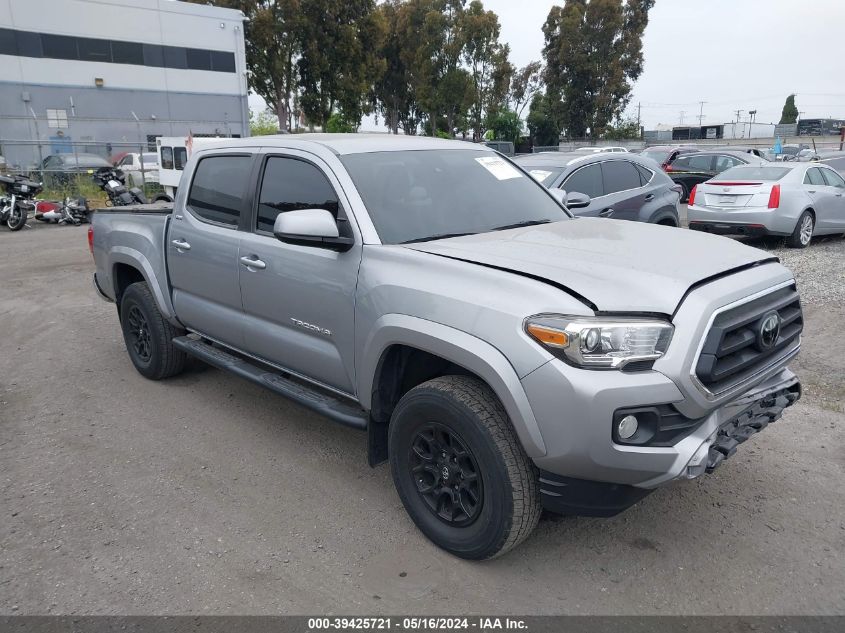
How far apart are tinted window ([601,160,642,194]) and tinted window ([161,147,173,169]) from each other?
1527 cm

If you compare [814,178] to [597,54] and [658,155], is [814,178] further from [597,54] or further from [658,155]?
[597,54]

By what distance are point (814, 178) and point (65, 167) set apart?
19.8 m

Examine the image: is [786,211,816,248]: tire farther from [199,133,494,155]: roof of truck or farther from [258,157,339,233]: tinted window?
[258,157,339,233]: tinted window

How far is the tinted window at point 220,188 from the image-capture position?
172 inches

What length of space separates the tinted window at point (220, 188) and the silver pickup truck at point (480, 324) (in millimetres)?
16

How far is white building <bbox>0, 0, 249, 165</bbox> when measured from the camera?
3078 cm

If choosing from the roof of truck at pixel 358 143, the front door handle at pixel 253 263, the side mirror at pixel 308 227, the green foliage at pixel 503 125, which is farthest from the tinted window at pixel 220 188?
the green foliage at pixel 503 125

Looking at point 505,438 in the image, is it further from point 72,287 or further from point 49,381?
point 72,287

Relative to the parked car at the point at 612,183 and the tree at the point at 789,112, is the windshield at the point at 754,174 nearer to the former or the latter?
the parked car at the point at 612,183

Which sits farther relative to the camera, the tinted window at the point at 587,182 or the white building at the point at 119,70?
the white building at the point at 119,70

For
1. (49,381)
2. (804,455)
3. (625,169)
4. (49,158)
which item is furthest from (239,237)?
(49,158)

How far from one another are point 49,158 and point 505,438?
72.5 ft

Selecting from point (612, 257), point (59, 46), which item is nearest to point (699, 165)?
point (612, 257)

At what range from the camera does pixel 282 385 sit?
398cm
